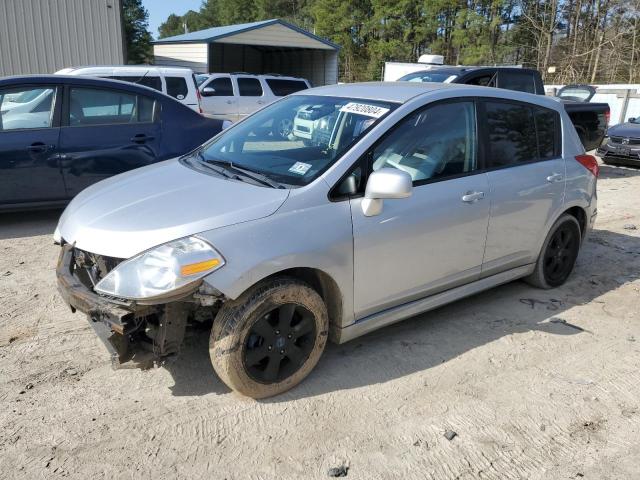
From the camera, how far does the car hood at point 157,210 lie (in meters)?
2.82

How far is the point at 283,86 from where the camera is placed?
52.5 ft

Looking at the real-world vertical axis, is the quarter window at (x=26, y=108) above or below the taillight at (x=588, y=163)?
above

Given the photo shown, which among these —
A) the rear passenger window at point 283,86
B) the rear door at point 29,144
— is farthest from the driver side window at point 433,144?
the rear passenger window at point 283,86

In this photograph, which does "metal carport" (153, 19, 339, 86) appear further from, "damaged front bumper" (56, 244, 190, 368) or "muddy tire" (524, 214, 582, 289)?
"damaged front bumper" (56, 244, 190, 368)

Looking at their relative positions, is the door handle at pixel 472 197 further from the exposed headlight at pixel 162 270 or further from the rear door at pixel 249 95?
the rear door at pixel 249 95

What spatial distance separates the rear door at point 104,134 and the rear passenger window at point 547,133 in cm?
412

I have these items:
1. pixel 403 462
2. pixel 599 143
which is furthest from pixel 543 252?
pixel 599 143

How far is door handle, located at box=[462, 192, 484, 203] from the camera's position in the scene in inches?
148

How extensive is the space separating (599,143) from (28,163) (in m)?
10.2

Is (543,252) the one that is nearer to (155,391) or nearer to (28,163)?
(155,391)

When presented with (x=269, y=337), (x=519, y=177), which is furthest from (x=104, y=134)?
(x=519, y=177)

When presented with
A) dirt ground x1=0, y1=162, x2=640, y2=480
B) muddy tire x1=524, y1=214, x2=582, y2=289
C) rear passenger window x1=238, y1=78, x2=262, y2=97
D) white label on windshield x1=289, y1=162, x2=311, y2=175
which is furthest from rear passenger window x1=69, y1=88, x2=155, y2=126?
rear passenger window x1=238, y1=78, x2=262, y2=97

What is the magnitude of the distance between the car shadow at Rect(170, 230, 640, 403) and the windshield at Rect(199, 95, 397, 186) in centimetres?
113

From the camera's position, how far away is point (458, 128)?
3908 millimetres
